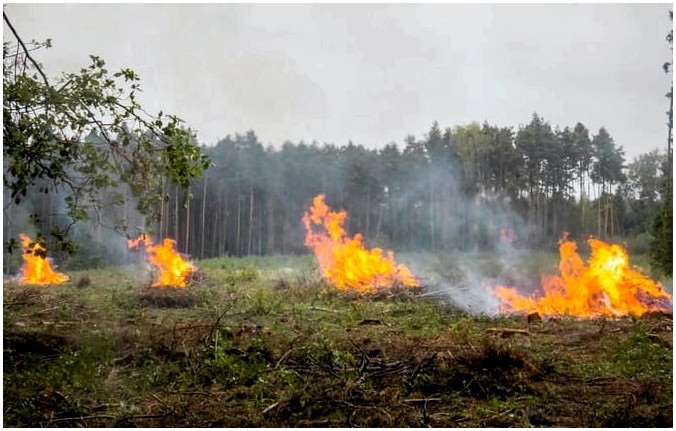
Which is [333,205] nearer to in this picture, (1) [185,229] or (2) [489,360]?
(1) [185,229]

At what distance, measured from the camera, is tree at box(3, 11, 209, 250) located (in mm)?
6078

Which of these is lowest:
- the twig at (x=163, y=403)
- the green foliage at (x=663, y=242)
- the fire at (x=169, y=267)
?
the twig at (x=163, y=403)

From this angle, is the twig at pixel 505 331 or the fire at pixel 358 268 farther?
the fire at pixel 358 268

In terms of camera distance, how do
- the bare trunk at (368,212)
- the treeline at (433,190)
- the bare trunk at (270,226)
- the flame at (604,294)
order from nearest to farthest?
the flame at (604,294), the treeline at (433,190), the bare trunk at (270,226), the bare trunk at (368,212)

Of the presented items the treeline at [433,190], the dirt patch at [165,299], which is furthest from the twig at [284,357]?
the treeline at [433,190]

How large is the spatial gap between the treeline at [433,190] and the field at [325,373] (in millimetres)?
7491

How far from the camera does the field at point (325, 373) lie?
17.8ft

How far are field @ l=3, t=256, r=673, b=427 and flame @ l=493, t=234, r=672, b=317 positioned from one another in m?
3.48

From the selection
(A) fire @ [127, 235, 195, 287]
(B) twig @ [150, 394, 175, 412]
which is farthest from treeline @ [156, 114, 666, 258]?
(B) twig @ [150, 394, 175, 412]

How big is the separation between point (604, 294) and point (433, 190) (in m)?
9.26

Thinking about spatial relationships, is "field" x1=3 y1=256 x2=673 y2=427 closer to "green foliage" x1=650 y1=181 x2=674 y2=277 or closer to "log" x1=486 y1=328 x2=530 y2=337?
"log" x1=486 y1=328 x2=530 y2=337

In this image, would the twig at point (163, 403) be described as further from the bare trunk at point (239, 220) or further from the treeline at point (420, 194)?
the bare trunk at point (239, 220)

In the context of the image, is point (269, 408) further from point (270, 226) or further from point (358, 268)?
point (270, 226)

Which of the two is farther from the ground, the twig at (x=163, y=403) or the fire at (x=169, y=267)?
the fire at (x=169, y=267)
